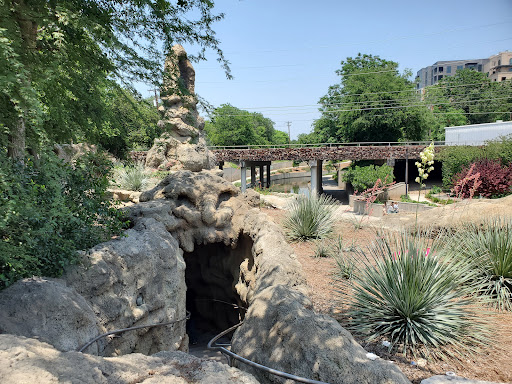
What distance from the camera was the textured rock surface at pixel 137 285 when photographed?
411cm

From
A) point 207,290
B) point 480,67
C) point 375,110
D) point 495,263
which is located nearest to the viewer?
point 495,263

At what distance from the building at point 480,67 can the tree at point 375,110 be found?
26.6 m

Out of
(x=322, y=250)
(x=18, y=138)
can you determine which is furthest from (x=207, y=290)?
(x=18, y=138)

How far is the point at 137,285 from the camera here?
15.5 feet

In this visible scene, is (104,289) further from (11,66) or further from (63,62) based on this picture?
(63,62)

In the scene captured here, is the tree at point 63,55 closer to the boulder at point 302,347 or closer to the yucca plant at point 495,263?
the boulder at point 302,347

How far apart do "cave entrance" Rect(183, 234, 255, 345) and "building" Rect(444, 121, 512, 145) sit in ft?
82.4

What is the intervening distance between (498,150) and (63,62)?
23737mm

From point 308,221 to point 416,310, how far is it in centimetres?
488

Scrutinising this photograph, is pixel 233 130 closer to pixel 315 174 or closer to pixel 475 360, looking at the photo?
pixel 315 174

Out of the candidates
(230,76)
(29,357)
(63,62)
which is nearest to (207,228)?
(230,76)

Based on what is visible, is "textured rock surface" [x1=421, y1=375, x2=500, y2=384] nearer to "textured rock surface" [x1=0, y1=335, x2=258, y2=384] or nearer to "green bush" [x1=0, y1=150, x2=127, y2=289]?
"textured rock surface" [x1=0, y1=335, x2=258, y2=384]

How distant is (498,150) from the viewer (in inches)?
860

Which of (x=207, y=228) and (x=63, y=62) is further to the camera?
(x=207, y=228)
